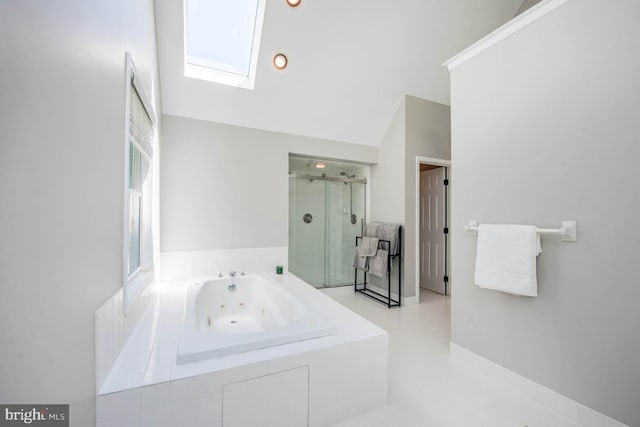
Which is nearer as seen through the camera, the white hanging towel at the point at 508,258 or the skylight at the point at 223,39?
→ the white hanging towel at the point at 508,258

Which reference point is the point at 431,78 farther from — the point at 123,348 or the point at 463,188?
the point at 123,348

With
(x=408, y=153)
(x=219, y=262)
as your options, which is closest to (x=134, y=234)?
(x=219, y=262)

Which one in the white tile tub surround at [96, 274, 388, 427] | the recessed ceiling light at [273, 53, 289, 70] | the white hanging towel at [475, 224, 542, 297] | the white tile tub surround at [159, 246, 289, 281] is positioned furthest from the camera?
the white tile tub surround at [159, 246, 289, 281]

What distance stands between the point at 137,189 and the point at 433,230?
12.8 feet

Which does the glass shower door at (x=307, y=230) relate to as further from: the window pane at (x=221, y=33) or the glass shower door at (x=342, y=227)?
the window pane at (x=221, y=33)

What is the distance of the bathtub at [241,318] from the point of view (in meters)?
1.39

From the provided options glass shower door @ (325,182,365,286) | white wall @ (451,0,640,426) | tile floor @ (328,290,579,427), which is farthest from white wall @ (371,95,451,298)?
white wall @ (451,0,640,426)

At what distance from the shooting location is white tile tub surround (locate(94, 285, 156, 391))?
39.7 inches

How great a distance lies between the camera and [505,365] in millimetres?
1884

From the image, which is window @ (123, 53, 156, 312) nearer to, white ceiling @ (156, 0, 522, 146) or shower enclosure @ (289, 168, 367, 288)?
white ceiling @ (156, 0, 522, 146)

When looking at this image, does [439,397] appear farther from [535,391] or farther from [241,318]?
[241,318]

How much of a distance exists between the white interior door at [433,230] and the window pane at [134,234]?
3826 millimetres

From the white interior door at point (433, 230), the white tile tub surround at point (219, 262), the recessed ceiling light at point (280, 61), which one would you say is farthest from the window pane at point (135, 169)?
the white interior door at point (433, 230)

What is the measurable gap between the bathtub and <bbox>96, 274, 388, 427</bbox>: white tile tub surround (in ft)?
0.16
